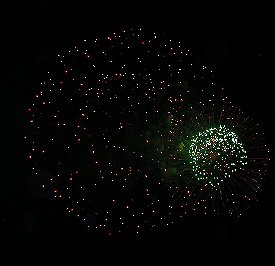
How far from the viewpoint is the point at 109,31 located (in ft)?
10.2

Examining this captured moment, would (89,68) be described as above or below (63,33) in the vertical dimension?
below

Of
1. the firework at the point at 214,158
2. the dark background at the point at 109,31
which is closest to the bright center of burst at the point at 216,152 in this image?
the firework at the point at 214,158

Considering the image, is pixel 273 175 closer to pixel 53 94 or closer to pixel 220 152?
pixel 220 152

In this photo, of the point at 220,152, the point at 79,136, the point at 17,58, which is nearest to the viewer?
the point at 220,152

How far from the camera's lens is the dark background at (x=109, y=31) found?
120 inches

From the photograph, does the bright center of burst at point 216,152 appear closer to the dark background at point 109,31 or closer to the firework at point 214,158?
the firework at point 214,158

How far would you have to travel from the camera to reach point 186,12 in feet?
10.5

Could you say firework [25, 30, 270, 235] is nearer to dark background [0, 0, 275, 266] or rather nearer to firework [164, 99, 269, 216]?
firework [164, 99, 269, 216]

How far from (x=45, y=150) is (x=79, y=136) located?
294 mm

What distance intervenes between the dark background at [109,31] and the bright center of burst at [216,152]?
655 mm

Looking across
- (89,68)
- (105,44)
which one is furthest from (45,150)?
(105,44)

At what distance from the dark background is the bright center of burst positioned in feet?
2.15

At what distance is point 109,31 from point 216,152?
54.1 inches

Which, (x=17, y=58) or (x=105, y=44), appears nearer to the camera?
(x=105, y=44)
